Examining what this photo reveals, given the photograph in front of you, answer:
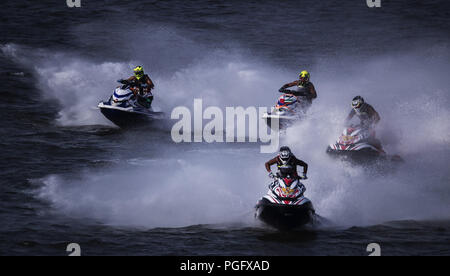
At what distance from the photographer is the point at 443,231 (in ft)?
47.4

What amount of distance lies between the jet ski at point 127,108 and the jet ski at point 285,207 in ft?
31.9

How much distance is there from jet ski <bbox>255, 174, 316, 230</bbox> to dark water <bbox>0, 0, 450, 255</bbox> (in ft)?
0.99

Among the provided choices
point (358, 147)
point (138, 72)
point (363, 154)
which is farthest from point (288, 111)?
point (138, 72)

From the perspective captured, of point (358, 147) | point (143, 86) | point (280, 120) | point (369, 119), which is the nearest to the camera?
point (358, 147)

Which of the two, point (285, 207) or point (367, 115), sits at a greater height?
point (367, 115)

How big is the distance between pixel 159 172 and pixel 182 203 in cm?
285

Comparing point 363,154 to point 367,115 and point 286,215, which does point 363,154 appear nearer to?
point 367,115

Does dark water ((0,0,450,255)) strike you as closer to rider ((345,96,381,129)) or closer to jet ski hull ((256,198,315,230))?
jet ski hull ((256,198,315,230))

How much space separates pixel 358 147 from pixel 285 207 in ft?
18.8

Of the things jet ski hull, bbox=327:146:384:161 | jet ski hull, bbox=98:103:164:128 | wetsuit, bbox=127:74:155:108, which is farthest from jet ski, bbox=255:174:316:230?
wetsuit, bbox=127:74:155:108

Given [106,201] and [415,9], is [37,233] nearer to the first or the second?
[106,201]

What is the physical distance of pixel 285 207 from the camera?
13953 millimetres

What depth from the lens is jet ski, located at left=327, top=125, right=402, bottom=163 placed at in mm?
18859

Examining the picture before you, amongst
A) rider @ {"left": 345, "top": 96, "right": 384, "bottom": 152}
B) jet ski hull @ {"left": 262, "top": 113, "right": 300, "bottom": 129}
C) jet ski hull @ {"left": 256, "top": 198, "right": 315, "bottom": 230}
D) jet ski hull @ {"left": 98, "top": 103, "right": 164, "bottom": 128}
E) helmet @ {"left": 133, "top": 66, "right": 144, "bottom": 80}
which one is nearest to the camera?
jet ski hull @ {"left": 256, "top": 198, "right": 315, "bottom": 230}
